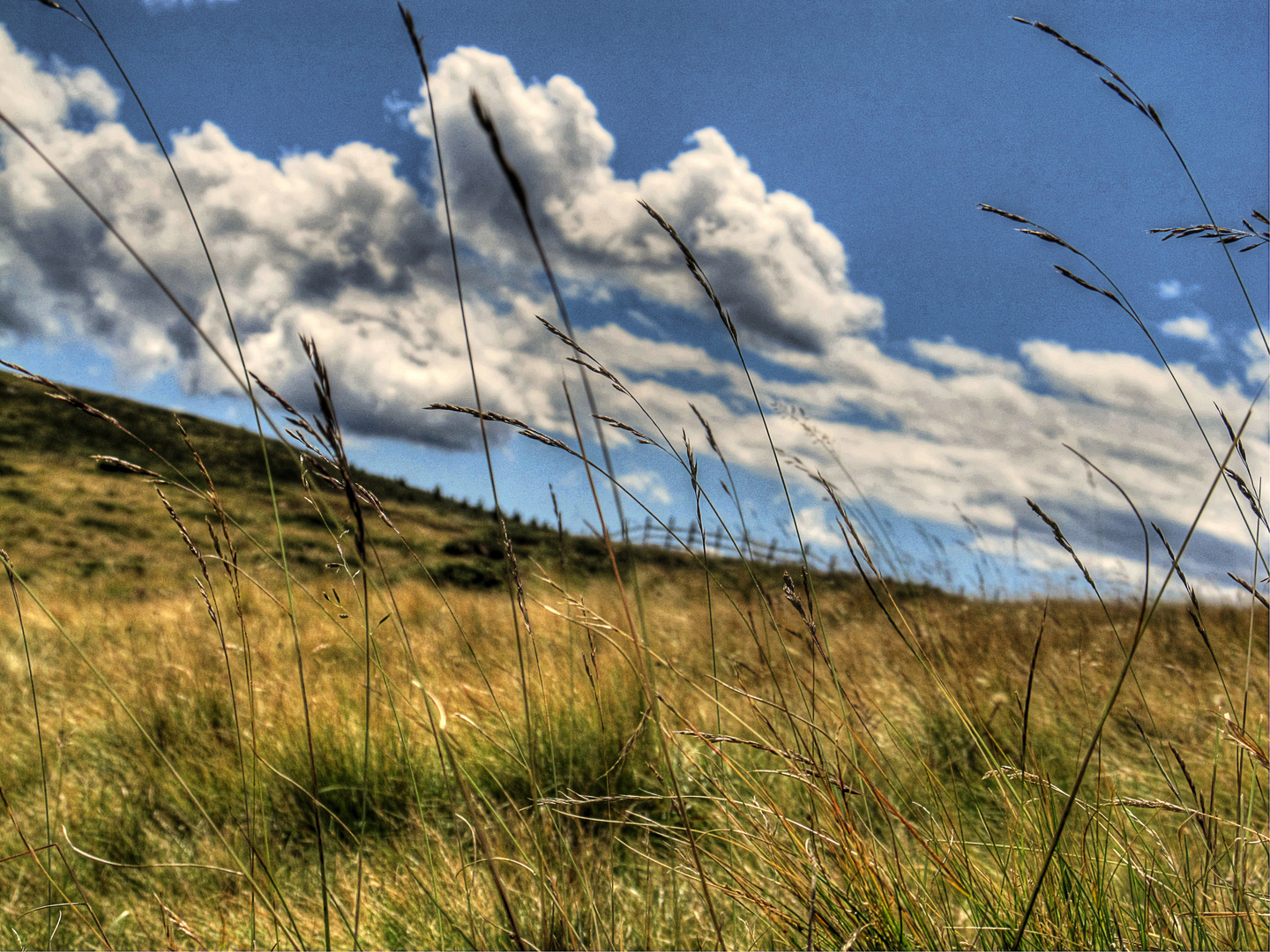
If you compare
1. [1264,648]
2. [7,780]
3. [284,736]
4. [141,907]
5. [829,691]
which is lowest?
[7,780]

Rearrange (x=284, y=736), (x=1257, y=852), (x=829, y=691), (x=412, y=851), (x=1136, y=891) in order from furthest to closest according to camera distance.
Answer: (x=829, y=691) → (x=284, y=736) → (x=412, y=851) → (x=1257, y=852) → (x=1136, y=891)

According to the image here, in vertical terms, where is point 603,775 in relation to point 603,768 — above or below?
above

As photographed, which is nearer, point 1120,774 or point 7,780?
point 1120,774

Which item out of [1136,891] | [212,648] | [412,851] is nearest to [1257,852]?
[1136,891]

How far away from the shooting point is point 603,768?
2838mm

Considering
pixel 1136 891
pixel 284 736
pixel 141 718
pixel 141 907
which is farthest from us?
pixel 141 718

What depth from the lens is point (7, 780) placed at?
325 centimetres

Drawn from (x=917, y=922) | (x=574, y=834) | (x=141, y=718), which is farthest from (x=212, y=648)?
(x=917, y=922)

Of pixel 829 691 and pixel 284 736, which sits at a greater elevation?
pixel 829 691

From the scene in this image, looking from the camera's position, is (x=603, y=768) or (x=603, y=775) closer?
(x=603, y=775)

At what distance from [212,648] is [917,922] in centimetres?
480

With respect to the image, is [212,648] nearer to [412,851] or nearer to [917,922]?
[412,851]

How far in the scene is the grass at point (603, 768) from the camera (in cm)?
122

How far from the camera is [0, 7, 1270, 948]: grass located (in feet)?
4.02
